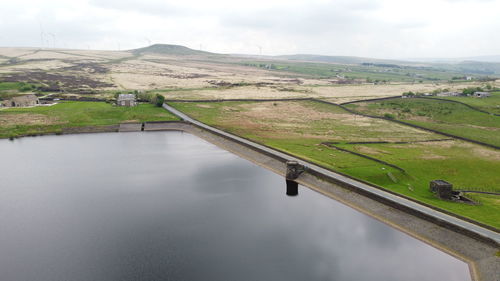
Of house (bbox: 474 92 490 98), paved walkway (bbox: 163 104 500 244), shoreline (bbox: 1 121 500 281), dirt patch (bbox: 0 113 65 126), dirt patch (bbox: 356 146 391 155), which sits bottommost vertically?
shoreline (bbox: 1 121 500 281)

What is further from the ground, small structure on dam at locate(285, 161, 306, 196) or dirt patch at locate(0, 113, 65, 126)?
dirt patch at locate(0, 113, 65, 126)

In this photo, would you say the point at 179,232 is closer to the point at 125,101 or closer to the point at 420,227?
the point at 420,227

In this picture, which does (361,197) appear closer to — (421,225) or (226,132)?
(421,225)

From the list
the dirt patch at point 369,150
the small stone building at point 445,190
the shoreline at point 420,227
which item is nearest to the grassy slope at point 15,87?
the shoreline at point 420,227

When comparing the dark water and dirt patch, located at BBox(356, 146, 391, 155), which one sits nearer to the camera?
the dark water

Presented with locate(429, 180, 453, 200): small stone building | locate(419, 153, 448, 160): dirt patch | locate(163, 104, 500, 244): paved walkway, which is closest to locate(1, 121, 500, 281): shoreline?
locate(163, 104, 500, 244): paved walkway

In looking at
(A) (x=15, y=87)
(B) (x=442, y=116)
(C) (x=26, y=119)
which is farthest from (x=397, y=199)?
(A) (x=15, y=87)

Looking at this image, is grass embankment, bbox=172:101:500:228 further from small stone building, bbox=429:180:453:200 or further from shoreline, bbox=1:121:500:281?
shoreline, bbox=1:121:500:281
